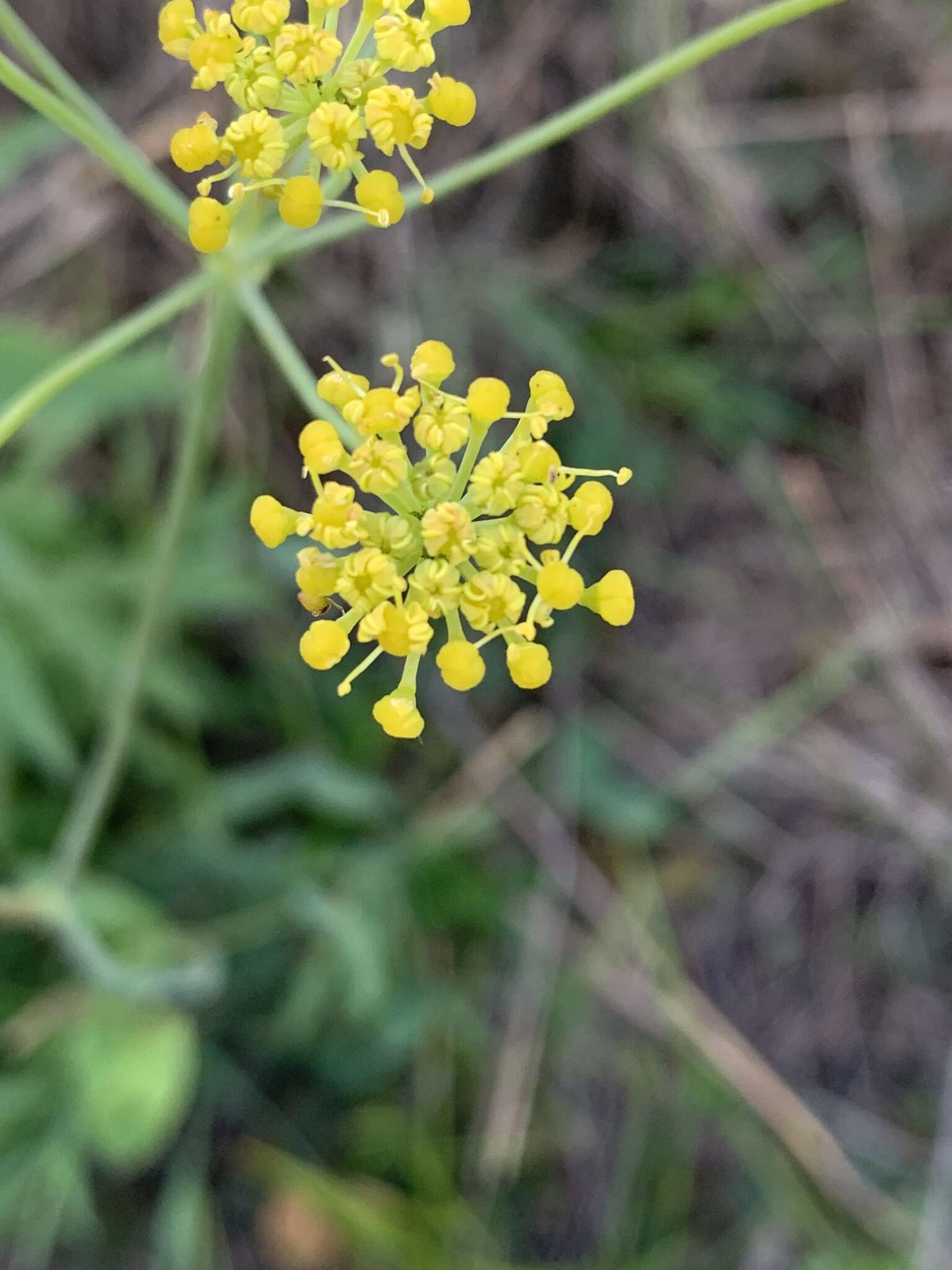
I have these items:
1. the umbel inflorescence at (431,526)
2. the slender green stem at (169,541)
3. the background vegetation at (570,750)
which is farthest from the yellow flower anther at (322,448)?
the background vegetation at (570,750)

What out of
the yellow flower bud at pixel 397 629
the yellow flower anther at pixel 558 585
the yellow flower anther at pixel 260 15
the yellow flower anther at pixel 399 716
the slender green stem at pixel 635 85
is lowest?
the yellow flower anther at pixel 399 716

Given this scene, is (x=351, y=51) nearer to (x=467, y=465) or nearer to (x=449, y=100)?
(x=449, y=100)

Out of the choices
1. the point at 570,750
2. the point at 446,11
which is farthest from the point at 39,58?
the point at 570,750

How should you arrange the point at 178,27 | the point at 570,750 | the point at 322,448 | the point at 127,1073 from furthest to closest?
the point at 570,750 → the point at 127,1073 → the point at 178,27 → the point at 322,448

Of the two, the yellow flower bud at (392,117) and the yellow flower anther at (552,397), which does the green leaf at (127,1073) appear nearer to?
the yellow flower anther at (552,397)

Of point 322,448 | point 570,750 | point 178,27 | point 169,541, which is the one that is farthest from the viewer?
point 570,750

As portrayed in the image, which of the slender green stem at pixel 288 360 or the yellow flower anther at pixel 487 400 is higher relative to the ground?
the slender green stem at pixel 288 360

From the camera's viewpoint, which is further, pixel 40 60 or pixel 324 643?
pixel 40 60
